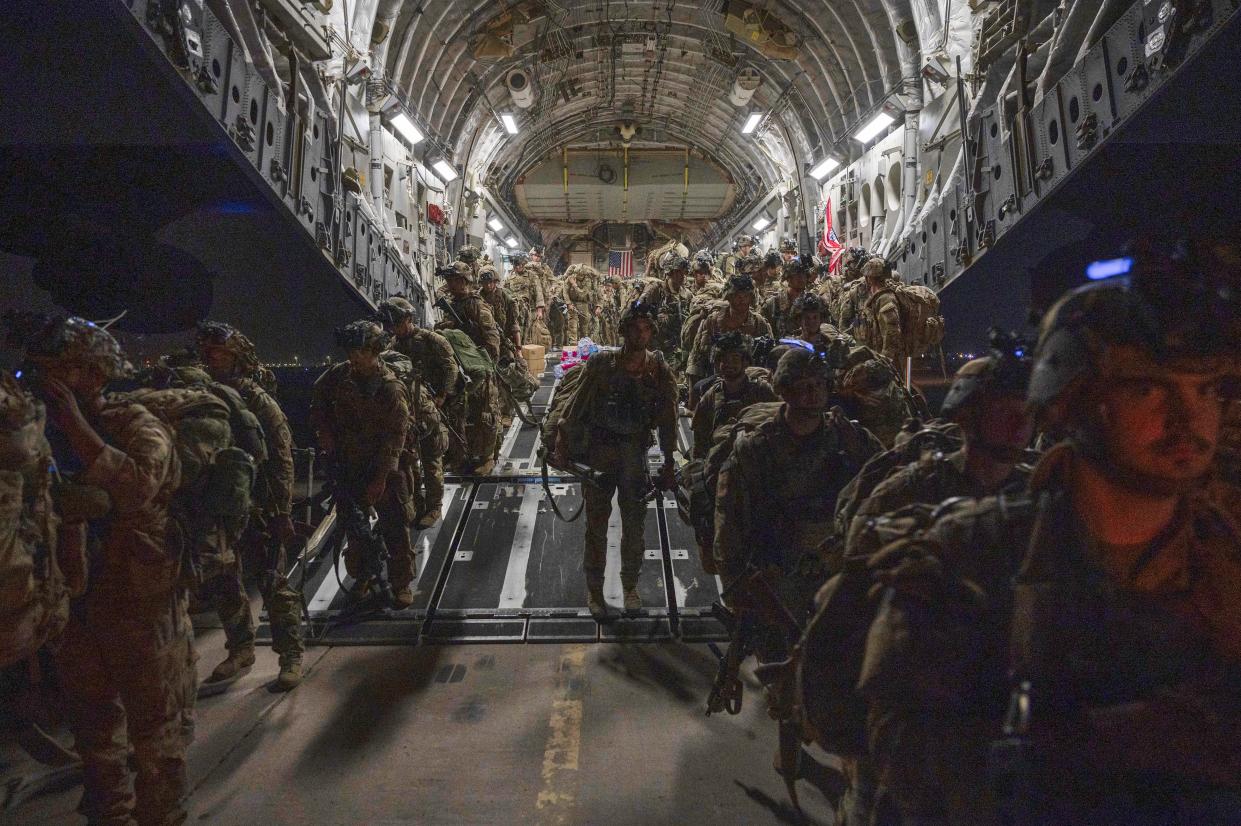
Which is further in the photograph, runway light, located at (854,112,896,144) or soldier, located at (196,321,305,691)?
runway light, located at (854,112,896,144)

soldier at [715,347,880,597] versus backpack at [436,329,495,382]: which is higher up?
backpack at [436,329,495,382]

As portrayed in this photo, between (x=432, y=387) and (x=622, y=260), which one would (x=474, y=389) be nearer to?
(x=432, y=387)

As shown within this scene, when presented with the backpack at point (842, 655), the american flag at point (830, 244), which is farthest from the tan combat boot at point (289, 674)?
the american flag at point (830, 244)

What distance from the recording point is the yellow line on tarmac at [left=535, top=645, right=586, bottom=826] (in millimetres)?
3463

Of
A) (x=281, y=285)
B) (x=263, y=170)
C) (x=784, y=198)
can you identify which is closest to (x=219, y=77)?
(x=263, y=170)

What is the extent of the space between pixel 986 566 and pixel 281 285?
32.2 feet

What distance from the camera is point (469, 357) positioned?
8391mm

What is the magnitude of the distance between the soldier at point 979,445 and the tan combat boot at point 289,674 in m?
3.91

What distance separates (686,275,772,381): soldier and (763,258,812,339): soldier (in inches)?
15.5

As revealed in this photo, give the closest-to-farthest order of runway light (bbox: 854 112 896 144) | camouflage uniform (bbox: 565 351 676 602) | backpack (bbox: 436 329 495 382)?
camouflage uniform (bbox: 565 351 676 602)
backpack (bbox: 436 329 495 382)
runway light (bbox: 854 112 896 144)

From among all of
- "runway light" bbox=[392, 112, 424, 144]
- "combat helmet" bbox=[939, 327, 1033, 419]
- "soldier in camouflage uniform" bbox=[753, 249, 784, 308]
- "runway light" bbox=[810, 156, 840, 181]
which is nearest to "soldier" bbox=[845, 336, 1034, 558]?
"combat helmet" bbox=[939, 327, 1033, 419]

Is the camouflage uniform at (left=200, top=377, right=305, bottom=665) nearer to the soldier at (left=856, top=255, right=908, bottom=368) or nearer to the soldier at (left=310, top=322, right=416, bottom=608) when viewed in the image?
the soldier at (left=310, top=322, right=416, bottom=608)

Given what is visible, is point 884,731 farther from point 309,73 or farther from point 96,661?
point 309,73

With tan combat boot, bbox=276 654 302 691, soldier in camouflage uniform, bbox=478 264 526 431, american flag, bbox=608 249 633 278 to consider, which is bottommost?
tan combat boot, bbox=276 654 302 691
